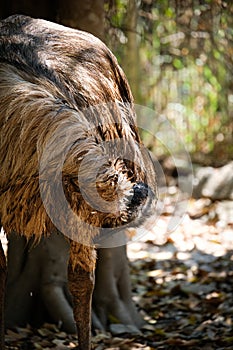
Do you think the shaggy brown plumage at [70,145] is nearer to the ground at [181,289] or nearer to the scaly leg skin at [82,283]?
the scaly leg skin at [82,283]

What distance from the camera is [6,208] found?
3.49 metres

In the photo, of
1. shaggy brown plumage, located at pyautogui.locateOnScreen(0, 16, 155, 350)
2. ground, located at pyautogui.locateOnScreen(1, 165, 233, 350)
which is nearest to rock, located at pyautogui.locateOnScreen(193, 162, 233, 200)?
ground, located at pyautogui.locateOnScreen(1, 165, 233, 350)

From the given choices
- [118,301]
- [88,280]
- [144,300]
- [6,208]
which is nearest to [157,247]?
[144,300]

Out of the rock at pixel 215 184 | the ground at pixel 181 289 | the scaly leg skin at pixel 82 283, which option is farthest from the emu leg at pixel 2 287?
the rock at pixel 215 184

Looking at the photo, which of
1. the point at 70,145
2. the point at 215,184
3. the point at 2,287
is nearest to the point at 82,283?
the point at 2,287

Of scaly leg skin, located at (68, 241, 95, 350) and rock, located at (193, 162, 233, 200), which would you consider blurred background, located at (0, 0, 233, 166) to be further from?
scaly leg skin, located at (68, 241, 95, 350)

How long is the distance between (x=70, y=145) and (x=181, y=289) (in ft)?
9.78

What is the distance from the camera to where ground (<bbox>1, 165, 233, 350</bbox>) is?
4.86 metres

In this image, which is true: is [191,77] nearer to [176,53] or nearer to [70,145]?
[176,53]

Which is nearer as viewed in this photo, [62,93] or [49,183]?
[49,183]

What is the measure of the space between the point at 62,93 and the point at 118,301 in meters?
2.13

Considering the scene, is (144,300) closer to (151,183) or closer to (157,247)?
(157,247)

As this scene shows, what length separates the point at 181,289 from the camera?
5.82 meters

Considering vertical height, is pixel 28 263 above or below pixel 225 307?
above
